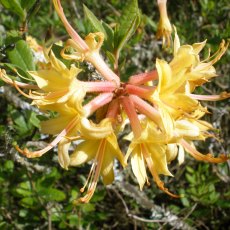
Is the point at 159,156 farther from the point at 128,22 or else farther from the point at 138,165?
the point at 128,22

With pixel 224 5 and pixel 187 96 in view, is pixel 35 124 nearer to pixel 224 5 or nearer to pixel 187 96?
pixel 187 96

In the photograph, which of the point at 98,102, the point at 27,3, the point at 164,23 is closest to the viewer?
the point at 98,102

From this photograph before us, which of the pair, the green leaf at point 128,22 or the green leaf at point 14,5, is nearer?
the green leaf at point 128,22

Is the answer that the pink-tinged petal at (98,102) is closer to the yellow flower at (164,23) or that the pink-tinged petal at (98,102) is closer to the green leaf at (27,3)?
the green leaf at (27,3)

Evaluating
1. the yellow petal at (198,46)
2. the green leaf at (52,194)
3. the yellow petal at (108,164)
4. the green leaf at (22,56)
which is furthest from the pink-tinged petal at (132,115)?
the green leaf at (52,194)

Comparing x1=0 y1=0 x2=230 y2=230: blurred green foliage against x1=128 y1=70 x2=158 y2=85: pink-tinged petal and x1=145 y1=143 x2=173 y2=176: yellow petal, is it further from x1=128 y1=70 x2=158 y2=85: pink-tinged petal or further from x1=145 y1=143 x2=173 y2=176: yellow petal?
x1=145 y1=143 x2=173 y2=176: yellow petal

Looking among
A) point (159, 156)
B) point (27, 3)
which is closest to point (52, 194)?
point (27, 3)

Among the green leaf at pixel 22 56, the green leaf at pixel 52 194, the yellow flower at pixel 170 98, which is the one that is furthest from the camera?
the green leaf at pixel 52 194
